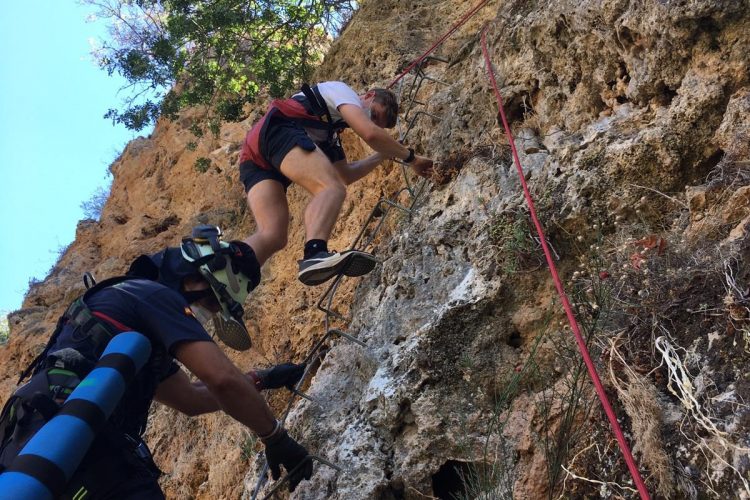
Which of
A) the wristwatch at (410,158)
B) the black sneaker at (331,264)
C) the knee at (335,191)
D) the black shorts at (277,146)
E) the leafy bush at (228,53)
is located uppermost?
the leafy bush at (228,53)

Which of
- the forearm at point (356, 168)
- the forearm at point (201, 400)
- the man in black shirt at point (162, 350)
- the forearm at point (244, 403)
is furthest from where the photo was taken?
the forearm at point (356, 168)

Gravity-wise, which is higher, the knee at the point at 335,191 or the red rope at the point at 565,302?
the knee at the point at 335,191

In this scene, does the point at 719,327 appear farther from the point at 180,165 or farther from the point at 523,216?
the point at 180,165

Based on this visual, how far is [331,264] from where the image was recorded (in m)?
3.82

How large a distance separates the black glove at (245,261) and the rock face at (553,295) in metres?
0.78

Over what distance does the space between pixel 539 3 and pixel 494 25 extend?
1.98 feet

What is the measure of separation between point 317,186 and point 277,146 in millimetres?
400

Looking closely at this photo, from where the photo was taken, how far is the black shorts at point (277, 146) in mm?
4410

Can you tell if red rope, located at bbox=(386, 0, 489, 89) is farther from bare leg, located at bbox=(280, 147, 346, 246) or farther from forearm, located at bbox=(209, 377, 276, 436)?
forearm, located at bbox=(209, 377, 276, 436)

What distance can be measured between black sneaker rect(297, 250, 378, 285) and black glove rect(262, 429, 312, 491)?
0.89 metres

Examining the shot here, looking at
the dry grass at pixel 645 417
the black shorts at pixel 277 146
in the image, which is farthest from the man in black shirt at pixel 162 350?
the dry grass at pixel 645 417

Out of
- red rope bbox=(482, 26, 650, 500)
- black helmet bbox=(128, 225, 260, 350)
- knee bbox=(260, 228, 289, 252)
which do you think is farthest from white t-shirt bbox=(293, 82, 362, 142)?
black helmet bbox=(128, 225, 260, 350)

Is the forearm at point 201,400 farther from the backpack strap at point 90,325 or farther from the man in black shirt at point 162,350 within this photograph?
the backpack strap at point 90,325

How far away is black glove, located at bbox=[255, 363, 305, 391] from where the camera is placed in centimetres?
393
